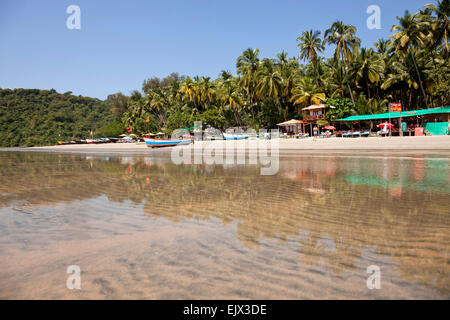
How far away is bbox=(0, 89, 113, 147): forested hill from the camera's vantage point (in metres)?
84.7

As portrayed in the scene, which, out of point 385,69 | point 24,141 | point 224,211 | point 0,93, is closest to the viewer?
point 224,211

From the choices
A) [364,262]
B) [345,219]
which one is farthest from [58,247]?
[345,219]

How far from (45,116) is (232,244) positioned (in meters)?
111

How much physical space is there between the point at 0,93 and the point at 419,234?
149625mm

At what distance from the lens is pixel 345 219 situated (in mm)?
4797

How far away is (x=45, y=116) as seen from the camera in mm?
96625

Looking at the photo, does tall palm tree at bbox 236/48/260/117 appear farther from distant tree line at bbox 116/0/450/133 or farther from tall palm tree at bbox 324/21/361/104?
tall palm tree at bbox 324/21/361/104

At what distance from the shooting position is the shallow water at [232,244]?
2750 millimetres

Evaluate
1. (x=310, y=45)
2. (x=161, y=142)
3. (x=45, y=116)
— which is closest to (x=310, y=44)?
(x=310, y=45)
